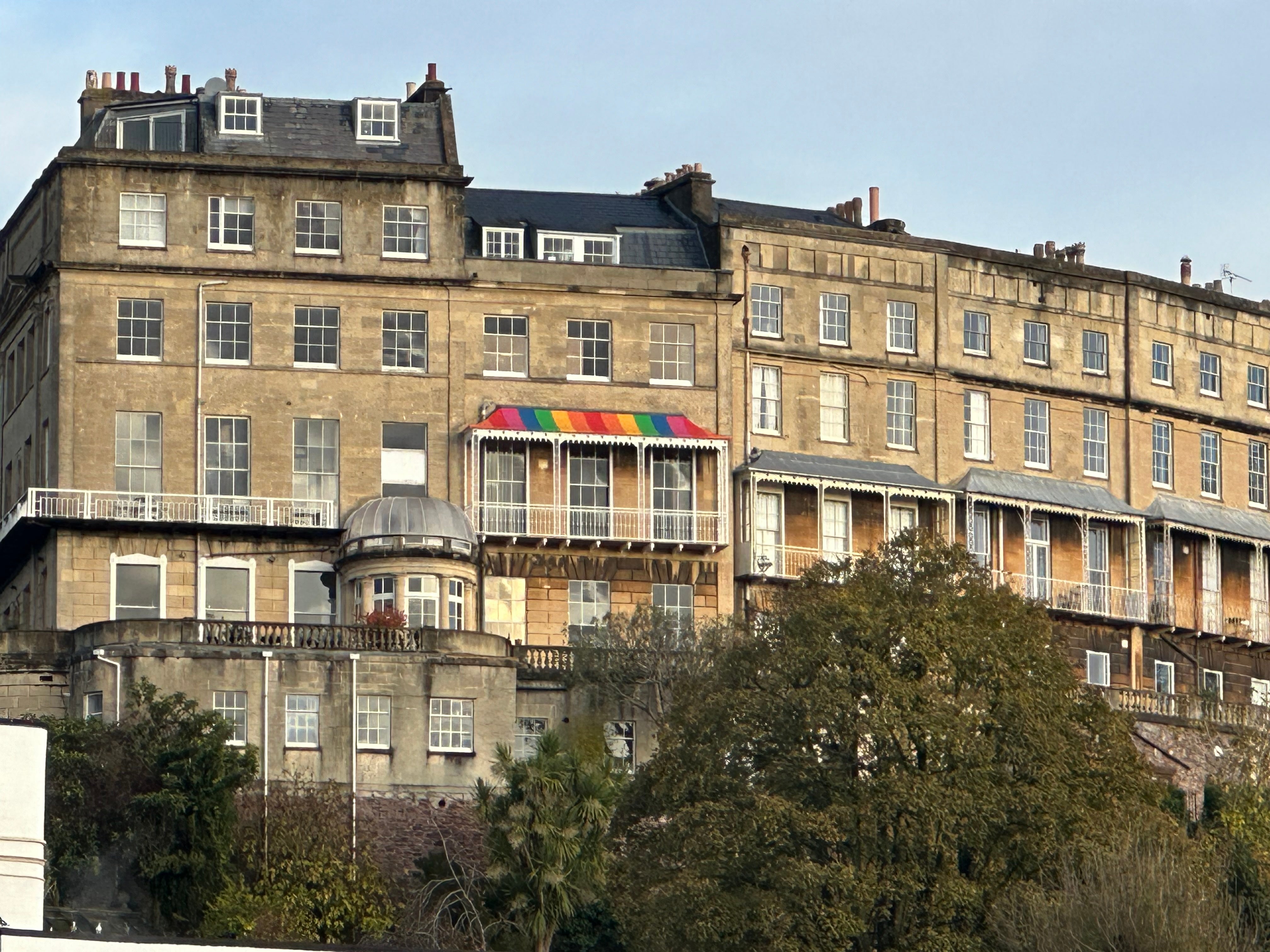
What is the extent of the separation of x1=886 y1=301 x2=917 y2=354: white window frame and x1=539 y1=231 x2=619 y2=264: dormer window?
7.06 meters

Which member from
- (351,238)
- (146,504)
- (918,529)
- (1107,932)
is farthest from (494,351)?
(1107,932)

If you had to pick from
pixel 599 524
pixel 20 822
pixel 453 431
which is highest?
pixel 453 431

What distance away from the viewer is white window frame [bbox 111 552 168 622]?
70625mm

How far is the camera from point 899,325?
260 ft

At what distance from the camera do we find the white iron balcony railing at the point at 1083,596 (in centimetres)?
7906

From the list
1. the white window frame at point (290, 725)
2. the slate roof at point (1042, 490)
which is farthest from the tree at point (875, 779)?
the slate roof at point (1042, 490)

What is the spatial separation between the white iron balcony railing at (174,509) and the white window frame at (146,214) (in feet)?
18.8

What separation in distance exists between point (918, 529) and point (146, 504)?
1918cm

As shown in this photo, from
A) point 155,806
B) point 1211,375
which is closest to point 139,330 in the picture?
point 155,806

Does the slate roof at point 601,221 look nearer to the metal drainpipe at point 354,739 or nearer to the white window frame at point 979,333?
the white window frame at point 979,333

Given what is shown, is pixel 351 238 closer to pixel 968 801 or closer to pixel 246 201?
pixel 246 201

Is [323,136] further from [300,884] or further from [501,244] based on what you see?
[300,884]

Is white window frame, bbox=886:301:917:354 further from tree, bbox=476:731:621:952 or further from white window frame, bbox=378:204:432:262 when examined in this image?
tree, bbox=476:731:621:952

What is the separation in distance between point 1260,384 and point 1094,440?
276 inches
